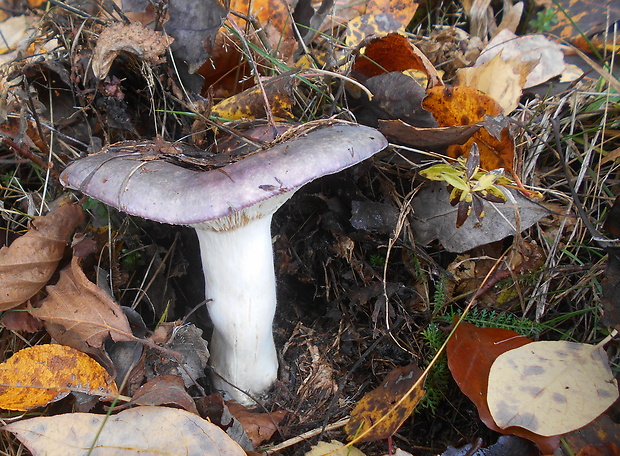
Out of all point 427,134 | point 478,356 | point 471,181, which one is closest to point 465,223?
point 471,181

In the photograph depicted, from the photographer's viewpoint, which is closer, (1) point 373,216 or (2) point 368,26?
(1) point 373,216

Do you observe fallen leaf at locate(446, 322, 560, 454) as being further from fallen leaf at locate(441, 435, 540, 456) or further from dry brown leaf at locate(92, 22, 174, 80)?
dry brown leaf at locate(92, 22, 174, 80)

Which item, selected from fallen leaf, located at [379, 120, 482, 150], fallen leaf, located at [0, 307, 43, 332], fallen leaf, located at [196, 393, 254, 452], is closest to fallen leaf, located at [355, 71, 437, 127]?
fallen leaf, located at [379, 120, 482, 150]

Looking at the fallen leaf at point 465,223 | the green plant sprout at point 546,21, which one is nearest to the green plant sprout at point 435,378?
the fallen leaf at point 465,223

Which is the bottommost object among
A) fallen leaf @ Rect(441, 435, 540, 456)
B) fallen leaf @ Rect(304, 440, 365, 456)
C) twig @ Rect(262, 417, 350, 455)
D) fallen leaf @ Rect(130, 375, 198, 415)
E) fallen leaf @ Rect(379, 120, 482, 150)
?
twig @ Rect(262, 417, 350, 455)

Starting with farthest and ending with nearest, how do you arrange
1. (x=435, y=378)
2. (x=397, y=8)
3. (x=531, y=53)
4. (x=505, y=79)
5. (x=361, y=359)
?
(x=397, y=8) → (x=531, y=53) → (x=505, y=79) → (x=361, y=359) → (x=435, y=378)

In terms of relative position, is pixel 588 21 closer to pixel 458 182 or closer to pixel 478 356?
pixel 458 182

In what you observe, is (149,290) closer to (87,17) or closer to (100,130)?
(100,130)
